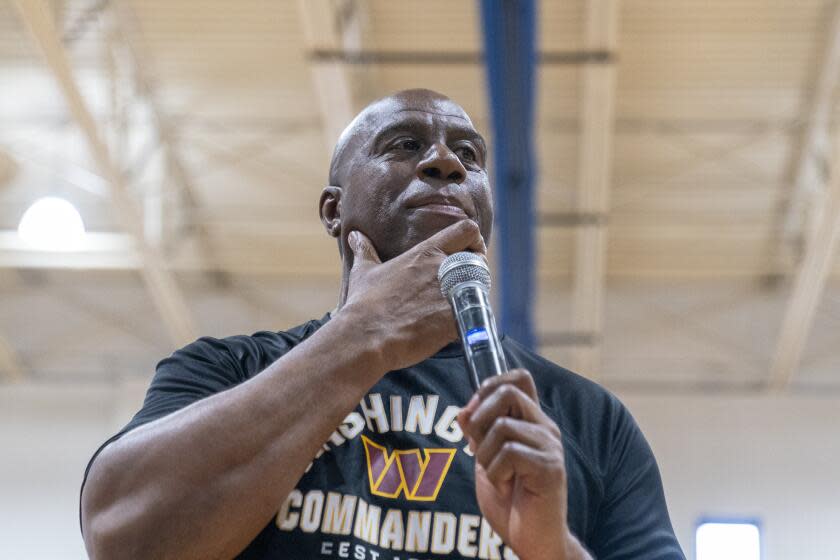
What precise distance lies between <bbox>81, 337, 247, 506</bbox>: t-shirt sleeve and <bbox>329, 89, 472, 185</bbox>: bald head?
598 mm

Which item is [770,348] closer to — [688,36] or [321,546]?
[688,36]

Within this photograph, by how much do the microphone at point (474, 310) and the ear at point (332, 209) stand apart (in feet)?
2.41


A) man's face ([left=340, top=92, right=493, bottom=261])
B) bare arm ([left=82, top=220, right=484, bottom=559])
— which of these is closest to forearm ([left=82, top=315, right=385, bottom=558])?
bare arm ([left=82, top=220, right=484, bottom=559])

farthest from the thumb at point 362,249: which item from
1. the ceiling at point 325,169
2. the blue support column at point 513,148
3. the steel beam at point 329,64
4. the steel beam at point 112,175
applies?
the ceiling at point 325,169

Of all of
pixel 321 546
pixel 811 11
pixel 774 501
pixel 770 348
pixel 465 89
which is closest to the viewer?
pixel 321 546

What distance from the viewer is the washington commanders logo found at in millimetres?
2096

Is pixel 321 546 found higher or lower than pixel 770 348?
lower

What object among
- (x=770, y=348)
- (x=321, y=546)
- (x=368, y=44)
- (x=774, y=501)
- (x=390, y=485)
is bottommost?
(x=321, y=546)

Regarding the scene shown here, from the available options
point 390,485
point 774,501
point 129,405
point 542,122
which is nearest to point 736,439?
point 774,501

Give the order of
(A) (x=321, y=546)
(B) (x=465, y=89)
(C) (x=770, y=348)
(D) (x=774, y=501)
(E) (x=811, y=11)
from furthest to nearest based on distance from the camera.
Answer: (C) (x=770, y=348) < (D) (x=774, y=501) < (B) (x=465, y=89) < (E) (x=811, y=11) < (A) (x=321, y=546)

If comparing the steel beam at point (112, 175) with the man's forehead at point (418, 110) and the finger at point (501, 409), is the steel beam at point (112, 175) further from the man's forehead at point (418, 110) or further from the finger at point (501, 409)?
the finger at point (501, 409)

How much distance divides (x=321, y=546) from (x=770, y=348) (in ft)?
45.1

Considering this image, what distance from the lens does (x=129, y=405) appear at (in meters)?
15.4

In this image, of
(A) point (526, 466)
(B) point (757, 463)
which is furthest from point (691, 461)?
(A) point (526, 466)
